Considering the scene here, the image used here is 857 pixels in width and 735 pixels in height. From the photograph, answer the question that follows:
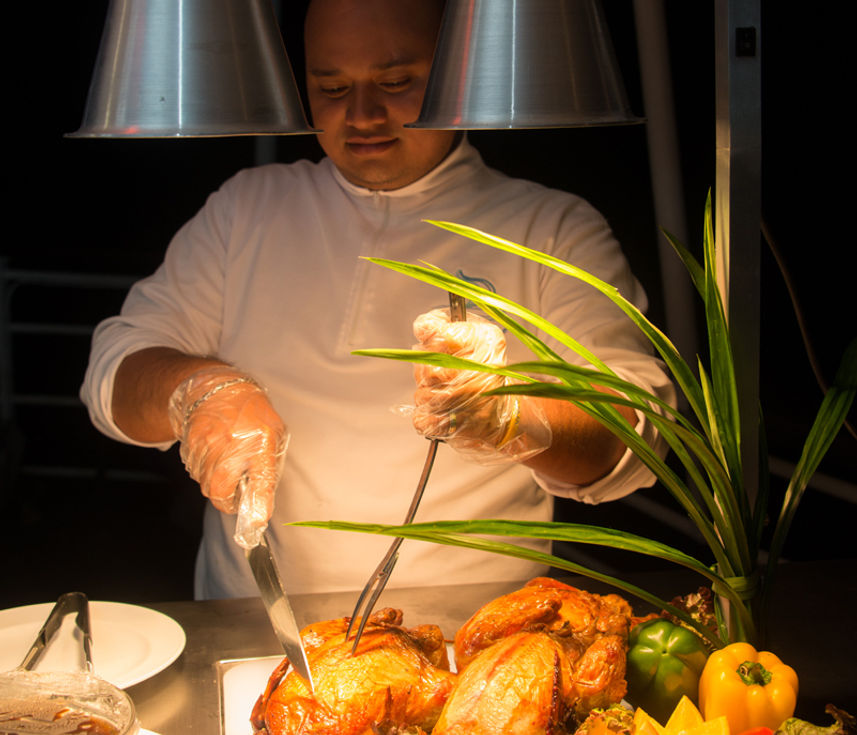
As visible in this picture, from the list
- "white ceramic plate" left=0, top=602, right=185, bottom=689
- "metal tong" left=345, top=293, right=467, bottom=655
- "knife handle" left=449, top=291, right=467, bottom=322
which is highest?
"knife handle" left=449, top=291, right=467, bottom=322

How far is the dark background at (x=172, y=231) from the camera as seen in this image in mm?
2574

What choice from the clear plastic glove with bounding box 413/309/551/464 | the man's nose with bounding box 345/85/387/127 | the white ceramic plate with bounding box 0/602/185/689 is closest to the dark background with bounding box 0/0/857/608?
the clear plastic glove with bounding box 413/309/551/464

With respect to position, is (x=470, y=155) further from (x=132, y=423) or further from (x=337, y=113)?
(x=132, y=423)

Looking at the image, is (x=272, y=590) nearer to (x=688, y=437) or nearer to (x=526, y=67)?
(x=688, y=437)

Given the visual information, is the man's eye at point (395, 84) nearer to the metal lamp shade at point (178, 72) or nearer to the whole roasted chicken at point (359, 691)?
the metal lamp shade at point (178, 72)

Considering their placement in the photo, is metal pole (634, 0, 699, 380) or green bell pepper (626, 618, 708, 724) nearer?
green bell pepper (626, 618, 708, 724)

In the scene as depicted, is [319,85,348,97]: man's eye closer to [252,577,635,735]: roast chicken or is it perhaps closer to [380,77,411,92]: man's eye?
[380,77,411,92]: man's eye

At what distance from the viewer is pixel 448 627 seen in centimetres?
145

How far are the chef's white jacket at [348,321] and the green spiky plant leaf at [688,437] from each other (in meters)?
0.86

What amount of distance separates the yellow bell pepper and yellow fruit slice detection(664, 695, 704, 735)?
0.04m

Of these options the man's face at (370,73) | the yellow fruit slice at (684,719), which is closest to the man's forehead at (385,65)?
the man's face at (370,73)

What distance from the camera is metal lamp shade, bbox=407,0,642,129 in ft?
3.41

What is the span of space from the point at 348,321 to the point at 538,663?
116 centimetres

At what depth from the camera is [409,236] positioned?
2123 millimetres
